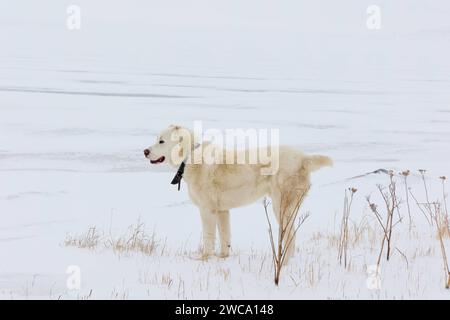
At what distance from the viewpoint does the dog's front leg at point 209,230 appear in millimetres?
5168

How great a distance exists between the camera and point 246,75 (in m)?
20.1

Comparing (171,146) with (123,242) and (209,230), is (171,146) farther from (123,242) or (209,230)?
(123,242)

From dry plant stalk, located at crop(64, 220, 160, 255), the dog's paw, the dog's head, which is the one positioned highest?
the dog's head

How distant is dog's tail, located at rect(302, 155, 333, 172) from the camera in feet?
16.7

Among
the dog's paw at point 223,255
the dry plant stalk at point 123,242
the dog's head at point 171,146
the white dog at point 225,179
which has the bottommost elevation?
the dog's paw at point 223,255

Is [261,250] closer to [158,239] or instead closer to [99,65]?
[158,239]

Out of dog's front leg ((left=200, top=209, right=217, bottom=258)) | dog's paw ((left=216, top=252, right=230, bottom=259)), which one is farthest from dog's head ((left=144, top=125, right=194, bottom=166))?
dog's paw ((left=216, top=252, right=230, bottom=259))

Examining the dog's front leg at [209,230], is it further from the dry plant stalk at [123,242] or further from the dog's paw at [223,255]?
the dry plant stalk at [123,242]

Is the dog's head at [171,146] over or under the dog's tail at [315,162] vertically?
over

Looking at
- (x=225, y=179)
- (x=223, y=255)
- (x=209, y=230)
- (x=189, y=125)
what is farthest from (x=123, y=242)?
(x=189, y=125)

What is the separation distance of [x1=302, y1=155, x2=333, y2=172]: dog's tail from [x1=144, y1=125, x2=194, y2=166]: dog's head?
0.95 meters

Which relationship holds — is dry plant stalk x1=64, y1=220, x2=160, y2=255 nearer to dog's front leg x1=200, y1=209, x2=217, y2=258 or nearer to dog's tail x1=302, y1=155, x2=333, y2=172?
dog's front leg x1=200, y1=209, x2=217, y2=258

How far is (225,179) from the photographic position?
5195mm

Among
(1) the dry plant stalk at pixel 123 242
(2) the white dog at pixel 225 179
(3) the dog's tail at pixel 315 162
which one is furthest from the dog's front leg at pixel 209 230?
(3) the dog's tail at pixel 315 162
